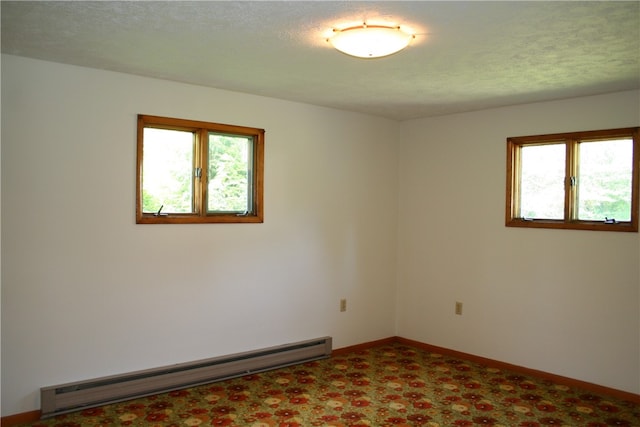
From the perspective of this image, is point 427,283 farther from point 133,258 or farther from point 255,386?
point 133,258

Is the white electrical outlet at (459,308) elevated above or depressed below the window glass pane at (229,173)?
below

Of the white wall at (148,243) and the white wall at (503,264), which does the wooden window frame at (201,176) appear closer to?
the white wall at (148,243)

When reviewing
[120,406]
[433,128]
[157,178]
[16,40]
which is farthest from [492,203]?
[16,40]

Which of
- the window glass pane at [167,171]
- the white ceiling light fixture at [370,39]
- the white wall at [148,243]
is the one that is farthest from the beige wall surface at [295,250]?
the white ceiling light fixture at [370,39]

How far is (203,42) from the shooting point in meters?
3.08

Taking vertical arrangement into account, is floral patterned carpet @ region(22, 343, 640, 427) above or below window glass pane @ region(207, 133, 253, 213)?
below

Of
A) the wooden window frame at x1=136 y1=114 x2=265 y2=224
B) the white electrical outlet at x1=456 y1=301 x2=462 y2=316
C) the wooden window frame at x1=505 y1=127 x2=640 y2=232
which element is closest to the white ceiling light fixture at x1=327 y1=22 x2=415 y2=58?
the wooden window frame at x1=136 y1=114 x2=265 y2=224

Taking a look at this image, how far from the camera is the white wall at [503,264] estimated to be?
4.19 meters

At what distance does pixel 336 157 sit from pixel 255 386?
89.5 inches

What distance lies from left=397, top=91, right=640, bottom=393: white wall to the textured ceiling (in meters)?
0.59

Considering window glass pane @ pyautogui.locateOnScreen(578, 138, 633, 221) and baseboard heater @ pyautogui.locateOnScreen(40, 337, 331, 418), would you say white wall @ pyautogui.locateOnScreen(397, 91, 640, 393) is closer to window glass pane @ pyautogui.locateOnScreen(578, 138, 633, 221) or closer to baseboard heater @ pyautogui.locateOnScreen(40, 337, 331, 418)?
window glass pane @ pyautogui.locateOnScreen(578, 138, 633, 221)

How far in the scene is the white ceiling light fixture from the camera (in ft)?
8.98

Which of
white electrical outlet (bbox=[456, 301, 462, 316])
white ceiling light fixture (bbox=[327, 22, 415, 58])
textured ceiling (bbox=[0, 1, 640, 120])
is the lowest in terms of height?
white electrical outlet (bbox=[456, 301, 462, 316])

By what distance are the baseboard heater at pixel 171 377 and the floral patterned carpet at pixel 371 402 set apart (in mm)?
67
